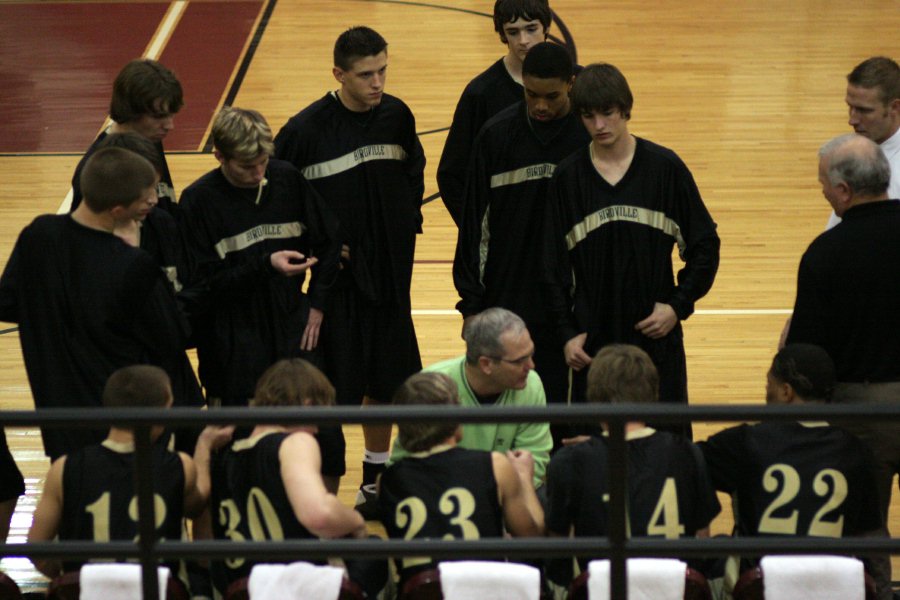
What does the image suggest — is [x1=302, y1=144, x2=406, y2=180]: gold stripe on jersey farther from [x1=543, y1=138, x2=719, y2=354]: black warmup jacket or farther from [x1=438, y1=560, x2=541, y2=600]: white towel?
[x1=438, y1=560, x2=541, y2=600]: white towel

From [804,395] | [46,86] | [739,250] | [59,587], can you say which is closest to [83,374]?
[59,587]

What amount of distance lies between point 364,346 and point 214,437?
4.55ft

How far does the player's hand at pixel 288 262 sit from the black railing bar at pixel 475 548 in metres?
1.77

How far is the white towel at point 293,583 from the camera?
3.23 meters

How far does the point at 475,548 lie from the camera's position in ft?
9.56

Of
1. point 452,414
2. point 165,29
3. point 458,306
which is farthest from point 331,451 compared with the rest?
point 165,29

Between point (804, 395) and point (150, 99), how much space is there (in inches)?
95.4

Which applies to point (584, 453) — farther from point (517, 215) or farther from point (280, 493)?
point (517, 215)

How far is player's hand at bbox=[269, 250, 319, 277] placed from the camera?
4.61 metres

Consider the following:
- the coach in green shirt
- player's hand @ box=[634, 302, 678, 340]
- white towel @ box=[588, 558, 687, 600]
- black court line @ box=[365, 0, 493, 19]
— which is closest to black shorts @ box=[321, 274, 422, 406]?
the coach in green shirt

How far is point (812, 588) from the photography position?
3240 mm

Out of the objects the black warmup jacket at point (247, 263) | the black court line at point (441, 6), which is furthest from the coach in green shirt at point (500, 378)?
the black court line at point (441, 6)

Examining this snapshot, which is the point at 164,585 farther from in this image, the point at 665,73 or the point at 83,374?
A: the point at 665,73

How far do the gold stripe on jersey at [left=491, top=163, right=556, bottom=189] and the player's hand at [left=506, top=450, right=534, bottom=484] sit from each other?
139cm
